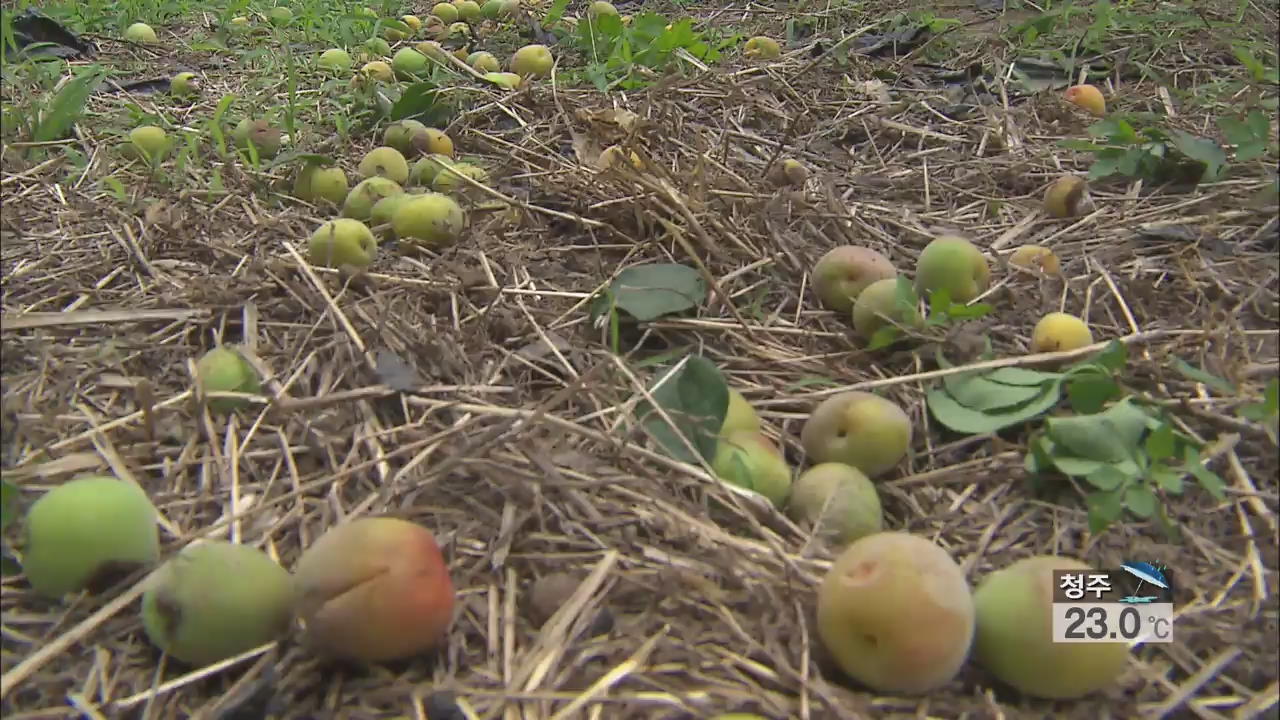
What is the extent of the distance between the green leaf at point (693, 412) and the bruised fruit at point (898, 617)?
356 mm

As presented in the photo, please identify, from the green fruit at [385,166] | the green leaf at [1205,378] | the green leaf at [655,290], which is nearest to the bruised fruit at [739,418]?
the green leaf at [655,290]

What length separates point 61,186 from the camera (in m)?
2.30

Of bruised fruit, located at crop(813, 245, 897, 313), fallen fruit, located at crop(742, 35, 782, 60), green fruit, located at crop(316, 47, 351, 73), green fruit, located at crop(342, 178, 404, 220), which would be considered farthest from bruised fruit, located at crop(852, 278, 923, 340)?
green fruit, located at crop(316, 47, 351, 73)

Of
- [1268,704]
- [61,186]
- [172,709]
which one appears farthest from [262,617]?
[61,186]

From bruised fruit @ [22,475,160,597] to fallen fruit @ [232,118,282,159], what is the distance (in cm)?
152

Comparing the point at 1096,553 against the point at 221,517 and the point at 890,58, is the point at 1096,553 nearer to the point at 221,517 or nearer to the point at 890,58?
the point at 221,517

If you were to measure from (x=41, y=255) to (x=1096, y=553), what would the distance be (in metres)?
2.13

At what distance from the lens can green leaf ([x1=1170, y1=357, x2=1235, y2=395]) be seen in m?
1.40

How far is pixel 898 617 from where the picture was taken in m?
1.03

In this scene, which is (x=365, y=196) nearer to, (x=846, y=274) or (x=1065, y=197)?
(x=846, y=274)

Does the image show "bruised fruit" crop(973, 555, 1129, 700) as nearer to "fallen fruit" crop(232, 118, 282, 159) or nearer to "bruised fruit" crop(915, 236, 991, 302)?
"bruised fruit" crop(915, 236, 991, 302)

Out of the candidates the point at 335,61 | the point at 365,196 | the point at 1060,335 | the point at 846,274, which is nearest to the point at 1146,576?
the point at 1060,335
